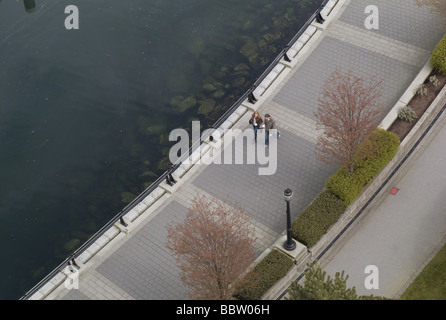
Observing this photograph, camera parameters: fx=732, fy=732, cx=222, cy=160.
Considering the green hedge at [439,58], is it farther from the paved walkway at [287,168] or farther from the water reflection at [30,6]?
the water reflection at [30,6]

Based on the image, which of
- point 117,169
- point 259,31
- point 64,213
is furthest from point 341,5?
point 64,213

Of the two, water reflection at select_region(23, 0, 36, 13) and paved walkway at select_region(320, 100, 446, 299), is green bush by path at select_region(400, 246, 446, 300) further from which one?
water reflection at select_region(23, 0, 36, 13)

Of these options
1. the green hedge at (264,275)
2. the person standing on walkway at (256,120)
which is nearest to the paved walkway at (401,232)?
the green hedge at (264,275)

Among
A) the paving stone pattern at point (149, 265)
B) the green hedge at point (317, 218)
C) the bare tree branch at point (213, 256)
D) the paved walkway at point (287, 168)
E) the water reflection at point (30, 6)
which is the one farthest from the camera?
the water reflection at point (30, 6)

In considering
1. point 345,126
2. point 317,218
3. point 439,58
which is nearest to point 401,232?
point 317,218

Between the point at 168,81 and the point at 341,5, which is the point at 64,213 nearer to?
the point at 168,81

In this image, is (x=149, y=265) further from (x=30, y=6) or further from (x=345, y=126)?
(x=30, y=6)
